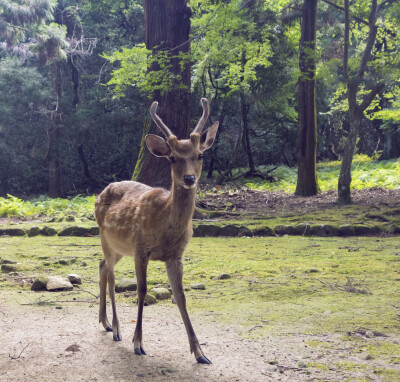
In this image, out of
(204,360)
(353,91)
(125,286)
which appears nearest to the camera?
(204,360)

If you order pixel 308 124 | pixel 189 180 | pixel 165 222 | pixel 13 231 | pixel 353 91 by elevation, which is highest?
pixel 353 91

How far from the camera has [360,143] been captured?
29.2 meters

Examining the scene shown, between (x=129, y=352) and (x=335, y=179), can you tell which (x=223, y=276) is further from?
(x=335, y=179)

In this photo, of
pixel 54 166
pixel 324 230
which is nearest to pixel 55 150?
pixel 54 166

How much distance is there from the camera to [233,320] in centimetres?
450

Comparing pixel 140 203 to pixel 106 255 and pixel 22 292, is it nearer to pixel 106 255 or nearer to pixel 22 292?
pixel 106 255

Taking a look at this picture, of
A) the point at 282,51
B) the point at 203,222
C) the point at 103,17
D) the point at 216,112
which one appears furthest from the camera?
the point at 103,17

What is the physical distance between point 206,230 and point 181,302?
580 centimetres

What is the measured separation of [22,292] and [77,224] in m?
4.77

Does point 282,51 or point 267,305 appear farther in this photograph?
point 282,51

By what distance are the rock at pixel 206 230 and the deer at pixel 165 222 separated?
523cm

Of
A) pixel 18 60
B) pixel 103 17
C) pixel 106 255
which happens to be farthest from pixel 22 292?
pixel 103 17

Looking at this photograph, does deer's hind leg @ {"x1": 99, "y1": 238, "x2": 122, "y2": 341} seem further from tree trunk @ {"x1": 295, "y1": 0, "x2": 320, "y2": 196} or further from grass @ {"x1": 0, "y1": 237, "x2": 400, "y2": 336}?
tree trunk @ {"x1": 295, "y1": 0, "x2": 320, "y2": 196}

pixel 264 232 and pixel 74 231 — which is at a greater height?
pixel 264 232
